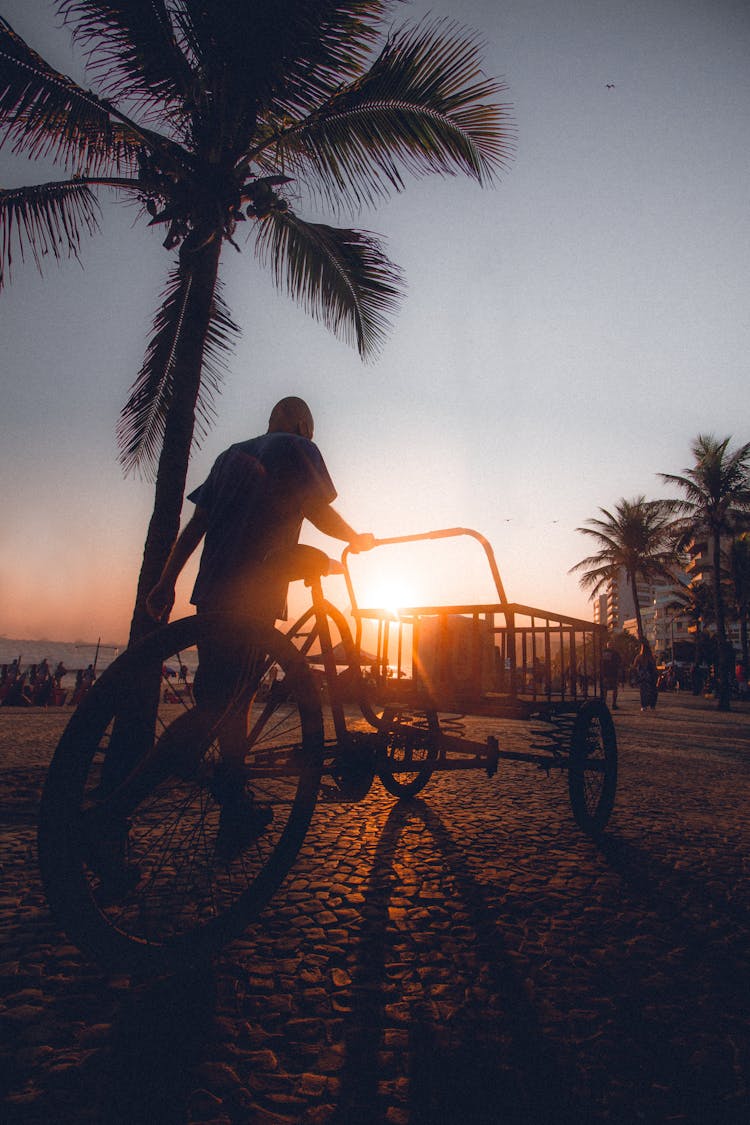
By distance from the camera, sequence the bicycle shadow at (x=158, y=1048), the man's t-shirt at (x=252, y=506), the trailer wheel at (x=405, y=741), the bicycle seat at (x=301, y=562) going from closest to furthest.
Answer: the bicycle shadow at (x=158, y=1048)
the man's t-shirt at (x=252, y=506)
the bicycle seat at (x=301, y=562)
the trailer wheel at (x=405, y=741)

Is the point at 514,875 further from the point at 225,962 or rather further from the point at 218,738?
the point at 218,738

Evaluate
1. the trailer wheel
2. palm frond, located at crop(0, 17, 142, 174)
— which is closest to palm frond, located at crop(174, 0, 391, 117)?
palm frond, located at crop(0, 17, 142, 174)

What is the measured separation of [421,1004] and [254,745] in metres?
1.42

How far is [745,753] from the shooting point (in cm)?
870

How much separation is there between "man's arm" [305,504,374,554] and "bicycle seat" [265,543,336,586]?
122mm

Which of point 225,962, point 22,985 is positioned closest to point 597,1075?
point 225,962

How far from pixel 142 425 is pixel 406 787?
5.63 metres

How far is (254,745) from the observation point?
9.24 ft

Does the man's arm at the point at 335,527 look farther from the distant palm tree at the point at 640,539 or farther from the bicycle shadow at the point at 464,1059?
the distant palm tree at the point at 640,539

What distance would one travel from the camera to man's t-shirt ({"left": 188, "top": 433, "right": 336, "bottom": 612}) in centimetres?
224

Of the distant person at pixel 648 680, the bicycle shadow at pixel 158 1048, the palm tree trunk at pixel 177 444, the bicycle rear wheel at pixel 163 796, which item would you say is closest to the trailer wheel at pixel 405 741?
the bicycle rear wheel at pixel 163 796

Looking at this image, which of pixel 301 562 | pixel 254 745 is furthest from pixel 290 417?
pixel 254 745

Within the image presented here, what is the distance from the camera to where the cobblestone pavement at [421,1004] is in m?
1.29

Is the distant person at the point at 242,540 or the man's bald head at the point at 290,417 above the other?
the man's bald head at the point at 290,417
